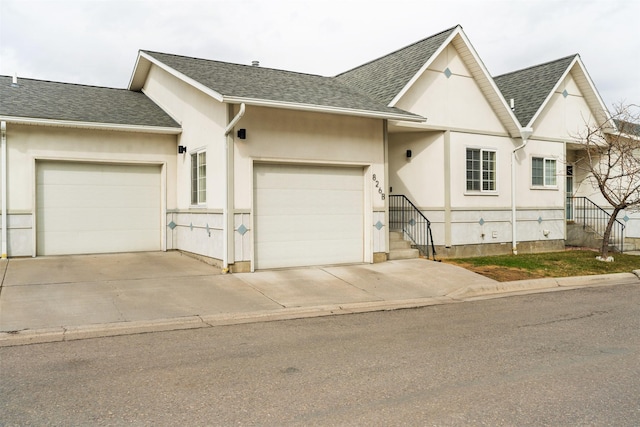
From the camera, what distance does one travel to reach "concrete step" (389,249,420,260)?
14055 millimetres

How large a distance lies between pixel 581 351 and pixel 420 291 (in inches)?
180

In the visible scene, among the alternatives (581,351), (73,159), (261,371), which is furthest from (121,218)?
(581,351)

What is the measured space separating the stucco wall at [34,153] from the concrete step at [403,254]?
7.38 metres

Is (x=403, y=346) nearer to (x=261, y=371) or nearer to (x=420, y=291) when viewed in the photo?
(x=261, y=371)

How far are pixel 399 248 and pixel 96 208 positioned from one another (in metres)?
8.30

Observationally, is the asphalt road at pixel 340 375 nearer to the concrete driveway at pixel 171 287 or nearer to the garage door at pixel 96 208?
the concrete driveway at pixel 171 287

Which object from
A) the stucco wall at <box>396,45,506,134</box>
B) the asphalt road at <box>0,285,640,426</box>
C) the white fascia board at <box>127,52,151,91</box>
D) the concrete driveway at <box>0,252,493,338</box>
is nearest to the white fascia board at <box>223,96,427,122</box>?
the stucco wall at <box>396,45,506,134</box>

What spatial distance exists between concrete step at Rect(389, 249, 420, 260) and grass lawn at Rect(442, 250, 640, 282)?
0.80 meters

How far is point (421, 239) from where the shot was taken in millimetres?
15312

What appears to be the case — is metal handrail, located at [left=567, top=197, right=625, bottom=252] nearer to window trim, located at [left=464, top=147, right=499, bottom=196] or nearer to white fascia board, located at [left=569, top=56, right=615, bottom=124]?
white fascia board, located at [left=569, top=56, right=615, bottom=124]

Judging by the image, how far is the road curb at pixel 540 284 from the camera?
1102 centimetres

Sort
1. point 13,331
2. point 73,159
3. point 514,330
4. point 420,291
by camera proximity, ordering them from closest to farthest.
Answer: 1. point 13,331
2. point 514,330
3. point 420,291
4. point 73,159

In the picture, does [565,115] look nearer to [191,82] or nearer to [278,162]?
[278,162]

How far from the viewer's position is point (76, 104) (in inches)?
562
